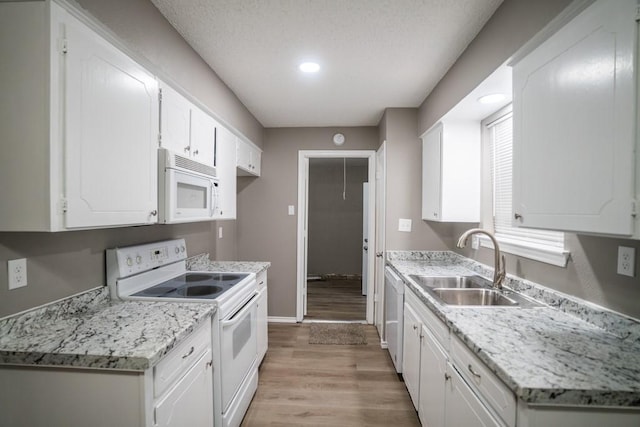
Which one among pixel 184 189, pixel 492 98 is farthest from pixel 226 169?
pixel 492 98

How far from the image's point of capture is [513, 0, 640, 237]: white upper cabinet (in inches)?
34.5

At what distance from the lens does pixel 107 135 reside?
3.95 feet

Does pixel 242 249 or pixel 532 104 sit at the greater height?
pixel 532 104

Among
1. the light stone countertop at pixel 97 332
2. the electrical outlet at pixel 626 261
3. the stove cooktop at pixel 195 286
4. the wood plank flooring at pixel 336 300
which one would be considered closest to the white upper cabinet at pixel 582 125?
the electrical outlet at pixel 626 261

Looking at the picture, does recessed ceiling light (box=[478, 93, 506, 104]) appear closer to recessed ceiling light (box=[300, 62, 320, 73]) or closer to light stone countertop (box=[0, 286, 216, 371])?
recessed ceiling light (box=[300, 62, 320, 73])

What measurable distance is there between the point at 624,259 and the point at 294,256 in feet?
9.86

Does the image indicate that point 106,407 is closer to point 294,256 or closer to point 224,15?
point 224,15

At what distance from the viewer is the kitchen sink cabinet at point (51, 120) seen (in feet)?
3.26

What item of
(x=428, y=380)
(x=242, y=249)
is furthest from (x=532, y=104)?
(x=242, y=249)

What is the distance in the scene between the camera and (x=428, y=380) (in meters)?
1.69

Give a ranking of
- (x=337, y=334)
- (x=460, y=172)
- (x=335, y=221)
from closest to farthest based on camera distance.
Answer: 1. (x=460, y=172)
2. (x=337, y=334)
3. (x=335, y=221)

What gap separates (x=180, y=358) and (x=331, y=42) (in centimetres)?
199

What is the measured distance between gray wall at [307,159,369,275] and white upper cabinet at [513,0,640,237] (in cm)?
468

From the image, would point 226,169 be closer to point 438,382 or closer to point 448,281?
point 448,281
